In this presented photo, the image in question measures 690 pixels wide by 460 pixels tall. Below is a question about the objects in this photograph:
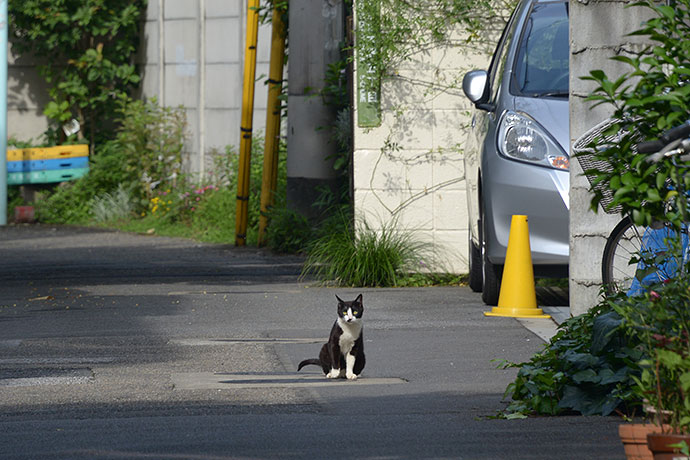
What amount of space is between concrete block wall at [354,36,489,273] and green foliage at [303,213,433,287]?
13 cm

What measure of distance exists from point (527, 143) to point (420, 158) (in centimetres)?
209

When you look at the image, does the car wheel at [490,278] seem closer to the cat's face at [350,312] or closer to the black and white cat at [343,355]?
the cat's face at [350,312]

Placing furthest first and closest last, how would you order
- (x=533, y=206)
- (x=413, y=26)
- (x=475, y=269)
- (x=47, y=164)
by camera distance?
(x=47, y=164)
(x=413, y=26)
(x=475, y=269)
(x=533, y=206)

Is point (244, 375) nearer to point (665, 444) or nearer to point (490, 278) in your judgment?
point (490, 278)

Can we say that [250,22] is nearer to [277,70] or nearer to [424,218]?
[277,70]

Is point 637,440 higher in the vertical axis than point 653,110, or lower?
lower

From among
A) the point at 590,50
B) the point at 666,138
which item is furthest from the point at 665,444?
the point at 590,50

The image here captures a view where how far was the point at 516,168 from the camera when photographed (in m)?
8.16

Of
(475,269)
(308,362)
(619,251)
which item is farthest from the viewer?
(475,269)

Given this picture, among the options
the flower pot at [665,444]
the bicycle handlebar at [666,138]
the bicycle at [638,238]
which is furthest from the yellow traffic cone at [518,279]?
the flower pot at [665,444]

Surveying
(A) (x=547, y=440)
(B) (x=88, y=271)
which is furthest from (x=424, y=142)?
(A) (x=547, y=440)

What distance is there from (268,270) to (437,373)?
5635 mm

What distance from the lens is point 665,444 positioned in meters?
3.20

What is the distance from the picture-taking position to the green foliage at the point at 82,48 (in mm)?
18062
